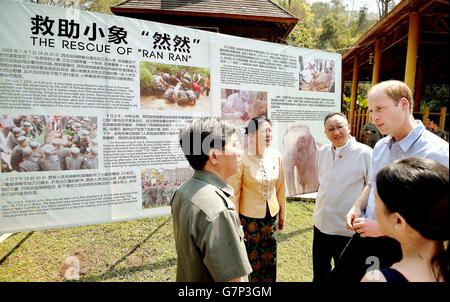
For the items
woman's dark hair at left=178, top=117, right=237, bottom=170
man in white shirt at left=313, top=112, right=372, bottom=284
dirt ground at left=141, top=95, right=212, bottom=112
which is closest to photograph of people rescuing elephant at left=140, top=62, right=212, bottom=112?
dirt ground at left=141, top=95, right=212, bottom=112

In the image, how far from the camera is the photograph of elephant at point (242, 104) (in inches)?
147

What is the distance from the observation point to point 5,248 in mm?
3590

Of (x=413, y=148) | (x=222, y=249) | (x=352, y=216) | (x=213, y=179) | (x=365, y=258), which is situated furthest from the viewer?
(x=352, y=216)

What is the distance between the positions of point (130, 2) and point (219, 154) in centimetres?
788

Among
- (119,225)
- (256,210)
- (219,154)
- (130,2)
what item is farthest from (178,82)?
(130,2)

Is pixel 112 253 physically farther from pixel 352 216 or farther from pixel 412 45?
pixel 412 45

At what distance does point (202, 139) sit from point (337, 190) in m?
1.65

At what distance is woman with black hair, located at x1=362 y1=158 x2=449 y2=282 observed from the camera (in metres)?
0.91

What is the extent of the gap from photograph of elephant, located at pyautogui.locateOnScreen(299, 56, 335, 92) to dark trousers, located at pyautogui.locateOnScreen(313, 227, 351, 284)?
2.55 metres

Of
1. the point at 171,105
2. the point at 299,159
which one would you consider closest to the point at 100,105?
the point at 171,105

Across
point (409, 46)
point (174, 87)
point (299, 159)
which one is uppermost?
point (409, 46)

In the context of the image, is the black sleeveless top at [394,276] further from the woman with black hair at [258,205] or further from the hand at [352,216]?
the woman with black hair at [258,205]

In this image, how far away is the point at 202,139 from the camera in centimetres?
145

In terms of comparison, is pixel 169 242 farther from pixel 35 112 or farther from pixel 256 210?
pixel 35 112
